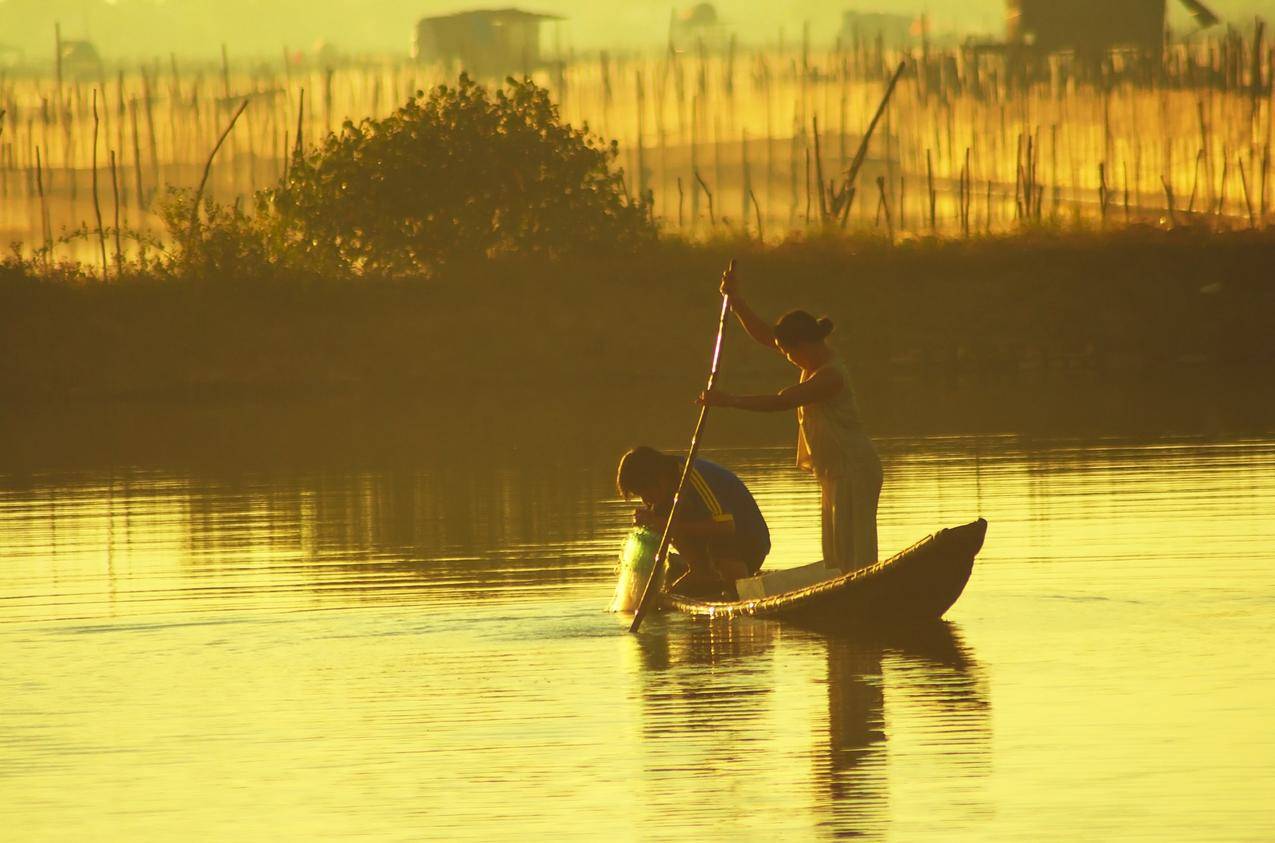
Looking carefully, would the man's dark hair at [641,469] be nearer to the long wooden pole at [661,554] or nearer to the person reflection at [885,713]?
the long wooden pole at [661,554]

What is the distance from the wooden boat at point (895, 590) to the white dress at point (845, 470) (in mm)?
413

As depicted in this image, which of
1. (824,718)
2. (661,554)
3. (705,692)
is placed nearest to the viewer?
(824,718)

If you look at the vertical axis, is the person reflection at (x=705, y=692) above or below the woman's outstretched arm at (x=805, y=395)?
below

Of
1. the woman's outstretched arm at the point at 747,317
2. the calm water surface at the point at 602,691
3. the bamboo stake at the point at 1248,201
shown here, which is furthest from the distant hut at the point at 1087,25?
the woman's outstretched arm at the point at 747,317

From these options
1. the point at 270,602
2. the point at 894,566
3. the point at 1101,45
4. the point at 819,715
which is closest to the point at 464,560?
the point at 270,602

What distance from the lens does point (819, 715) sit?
11055 mm

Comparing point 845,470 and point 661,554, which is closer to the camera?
point 845,470

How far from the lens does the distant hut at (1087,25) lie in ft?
255

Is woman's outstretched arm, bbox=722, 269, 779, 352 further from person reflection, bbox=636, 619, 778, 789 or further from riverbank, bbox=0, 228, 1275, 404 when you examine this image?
riverbank, bbox=0, 228, 1275, 404

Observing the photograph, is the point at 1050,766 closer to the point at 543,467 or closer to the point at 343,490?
the point at 343,490

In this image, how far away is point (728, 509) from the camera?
14.6 metres

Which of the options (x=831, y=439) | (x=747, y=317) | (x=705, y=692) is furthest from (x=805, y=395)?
(x=705, y=692)

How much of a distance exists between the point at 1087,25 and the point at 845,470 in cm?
6713

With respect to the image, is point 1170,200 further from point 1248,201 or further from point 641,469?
point 641,469
